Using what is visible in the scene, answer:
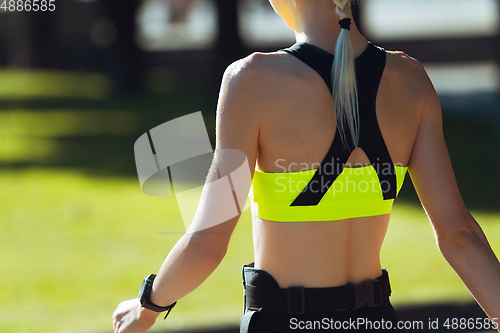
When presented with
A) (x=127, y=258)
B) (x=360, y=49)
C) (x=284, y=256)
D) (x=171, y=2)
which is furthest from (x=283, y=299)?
(x=171, y=2)

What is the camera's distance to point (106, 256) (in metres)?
6.36

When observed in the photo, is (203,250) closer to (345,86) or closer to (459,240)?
(345,86)

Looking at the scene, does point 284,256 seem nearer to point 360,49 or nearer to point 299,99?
point 299,99

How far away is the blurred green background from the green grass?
2cm

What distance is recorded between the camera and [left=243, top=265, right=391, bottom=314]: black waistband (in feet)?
5.68

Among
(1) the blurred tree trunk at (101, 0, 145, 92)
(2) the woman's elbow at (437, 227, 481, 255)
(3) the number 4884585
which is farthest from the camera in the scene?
(1) the blurred tree trunk at (101, 0, 145, 92)

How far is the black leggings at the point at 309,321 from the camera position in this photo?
172 cm

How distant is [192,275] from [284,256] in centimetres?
27

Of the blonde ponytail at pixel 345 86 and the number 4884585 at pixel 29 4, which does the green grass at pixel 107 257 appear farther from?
the number 4884585 at pixel 29 4

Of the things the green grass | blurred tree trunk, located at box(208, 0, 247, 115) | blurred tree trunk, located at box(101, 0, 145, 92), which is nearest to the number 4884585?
blurred tree trunk, located at box(101, 0, 145, 92)

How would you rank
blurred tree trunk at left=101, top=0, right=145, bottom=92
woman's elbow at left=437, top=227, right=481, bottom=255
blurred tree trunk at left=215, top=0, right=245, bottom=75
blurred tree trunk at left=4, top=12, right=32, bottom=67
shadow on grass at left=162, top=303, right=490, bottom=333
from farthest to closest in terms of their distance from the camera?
blurred tree trunk at left=4, top=12, right=32, bottom=67, blurred tree trunk at left=101, top=0, right=145, bottom=92, blurred tree trunk at left=215, top=0, right=245, bottom=75, shadow on grass at left=162, top=303, right=490, bottom=333, woman's elbow at left=437, top=227, right=481, bottom=255

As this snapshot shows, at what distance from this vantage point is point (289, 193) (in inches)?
67.9

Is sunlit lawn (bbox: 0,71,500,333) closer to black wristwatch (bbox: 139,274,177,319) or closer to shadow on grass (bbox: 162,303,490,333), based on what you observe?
shadow on grass (bbox: 162,303,490,333)

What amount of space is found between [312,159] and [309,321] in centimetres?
45
